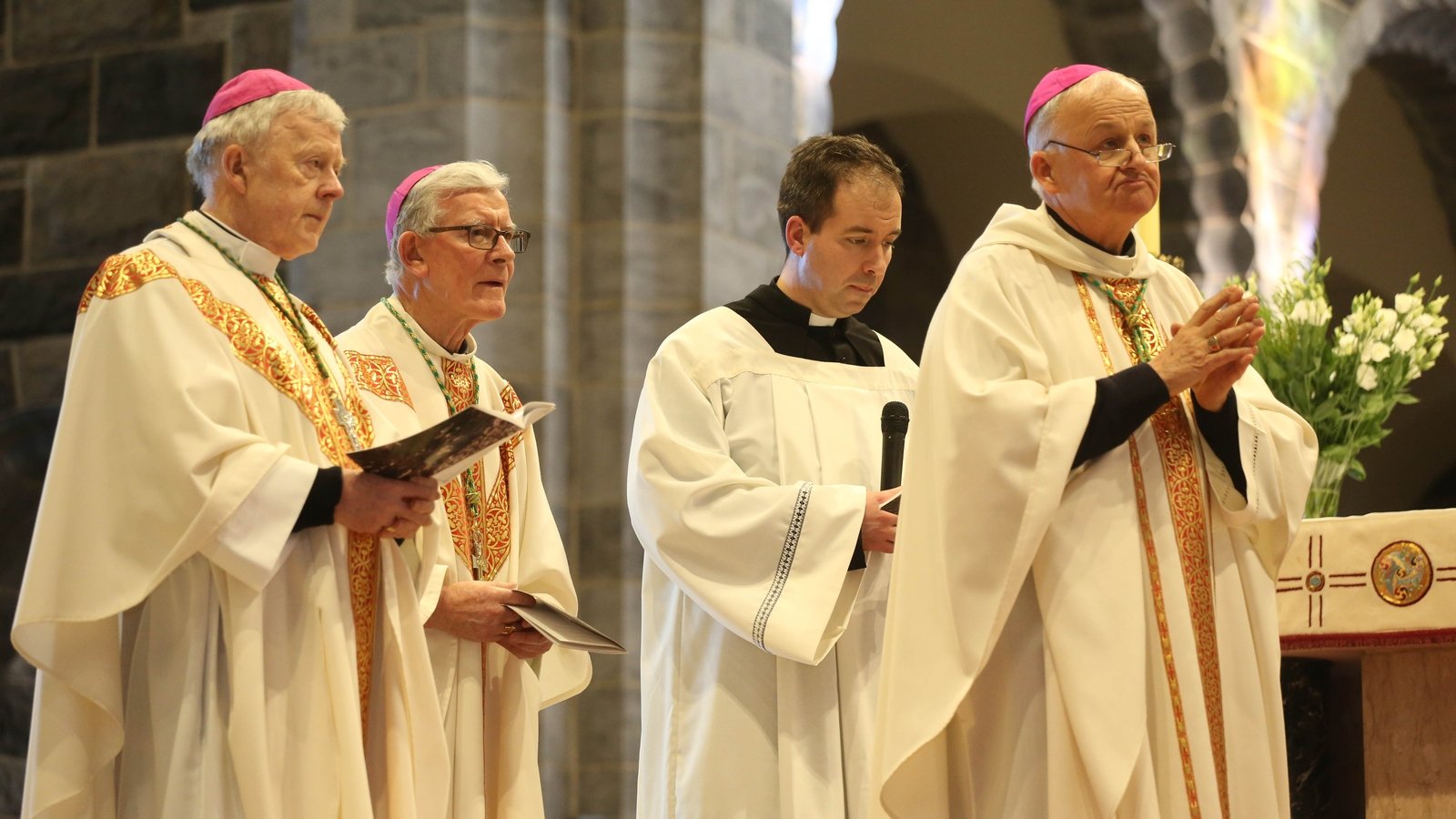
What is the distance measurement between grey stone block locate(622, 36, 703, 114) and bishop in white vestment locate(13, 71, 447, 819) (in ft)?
10.7

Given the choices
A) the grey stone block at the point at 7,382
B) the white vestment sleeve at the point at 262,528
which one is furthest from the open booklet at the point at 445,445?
the grey stone block at the point at 7,382

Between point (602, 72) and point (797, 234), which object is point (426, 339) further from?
point (602, 72)

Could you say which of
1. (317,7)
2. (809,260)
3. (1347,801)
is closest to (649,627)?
(809,260)

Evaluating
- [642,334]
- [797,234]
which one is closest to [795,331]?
[797,234]

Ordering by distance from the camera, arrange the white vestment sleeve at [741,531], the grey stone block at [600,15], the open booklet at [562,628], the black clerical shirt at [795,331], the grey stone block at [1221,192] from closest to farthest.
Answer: the open booklet at [562,628]
the white vestment sleeve at [741,531]
the black clerical shirt at [795,331]
the grey stone block at [600,15]
the grey stone block at [1221,192]

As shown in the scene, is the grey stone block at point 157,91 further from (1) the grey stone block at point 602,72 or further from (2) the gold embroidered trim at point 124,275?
(2) the gold embroidered trim at point 124,275

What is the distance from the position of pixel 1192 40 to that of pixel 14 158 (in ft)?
16.7

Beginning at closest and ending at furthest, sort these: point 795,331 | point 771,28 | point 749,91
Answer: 1. point 795,331
2. point 749,91
3. point 771,28

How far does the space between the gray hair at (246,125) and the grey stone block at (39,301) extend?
3.56 metres

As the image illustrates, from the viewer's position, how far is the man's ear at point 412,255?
4246 mm

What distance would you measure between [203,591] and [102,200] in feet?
13.8

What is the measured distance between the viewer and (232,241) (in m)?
3.55

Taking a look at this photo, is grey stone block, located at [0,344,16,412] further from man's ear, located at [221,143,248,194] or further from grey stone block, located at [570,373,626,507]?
man's ear, located at [221,143,248,194]

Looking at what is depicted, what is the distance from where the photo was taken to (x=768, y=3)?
687cm
